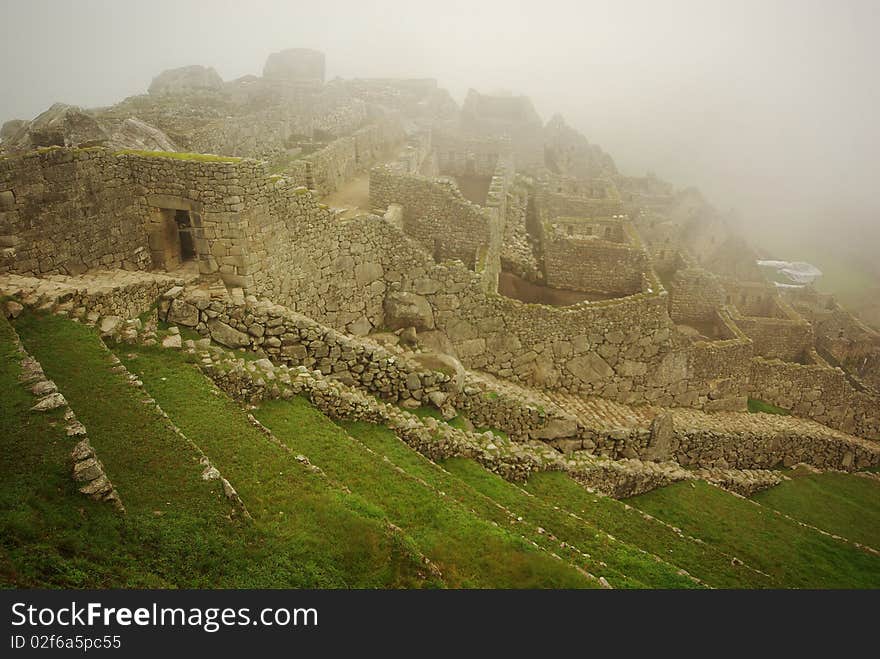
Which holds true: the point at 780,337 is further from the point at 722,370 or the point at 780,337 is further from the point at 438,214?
the point at 438,214

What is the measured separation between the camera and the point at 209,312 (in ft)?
44.8

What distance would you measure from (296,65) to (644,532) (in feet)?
209

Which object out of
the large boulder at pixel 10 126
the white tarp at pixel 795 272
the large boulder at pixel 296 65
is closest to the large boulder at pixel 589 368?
the large boulder at pixel 10 126

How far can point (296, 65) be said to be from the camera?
6372 cm

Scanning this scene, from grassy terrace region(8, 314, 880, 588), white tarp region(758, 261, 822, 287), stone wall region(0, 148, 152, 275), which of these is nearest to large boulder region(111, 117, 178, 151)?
stone wall region(0, 148, 152, 275)

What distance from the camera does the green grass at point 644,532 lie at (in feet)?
41.3

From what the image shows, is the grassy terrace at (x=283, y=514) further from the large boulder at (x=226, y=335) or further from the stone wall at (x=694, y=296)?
the stone wall at (x=694, y=296)

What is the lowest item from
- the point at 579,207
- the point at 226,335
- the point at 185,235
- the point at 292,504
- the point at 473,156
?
the point at 292,504

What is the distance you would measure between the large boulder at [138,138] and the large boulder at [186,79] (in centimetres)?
3335

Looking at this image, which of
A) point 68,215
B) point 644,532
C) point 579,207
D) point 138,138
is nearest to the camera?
point 68,215

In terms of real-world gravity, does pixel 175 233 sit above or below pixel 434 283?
above

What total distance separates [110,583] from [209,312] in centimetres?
815

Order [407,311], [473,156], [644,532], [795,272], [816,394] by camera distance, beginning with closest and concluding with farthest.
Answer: [644,532] < [407,311] < [816,394] < [473,156] < [795,272]

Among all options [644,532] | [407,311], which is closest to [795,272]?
[407,311]
